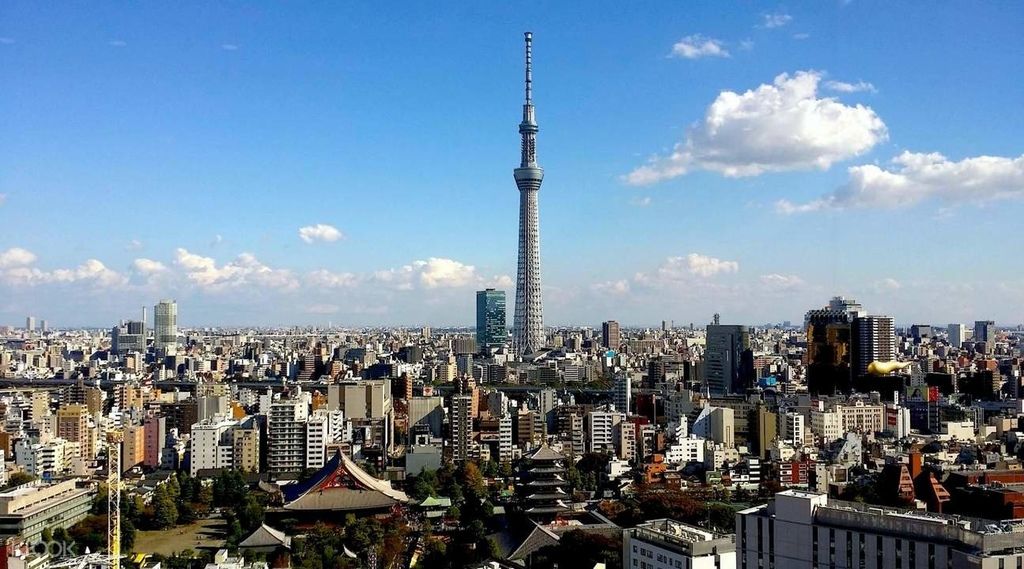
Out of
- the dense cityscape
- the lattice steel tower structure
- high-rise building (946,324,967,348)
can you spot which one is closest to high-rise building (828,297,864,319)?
the dense cityscape

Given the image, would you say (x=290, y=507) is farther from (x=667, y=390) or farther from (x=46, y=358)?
(x=46, y=358)

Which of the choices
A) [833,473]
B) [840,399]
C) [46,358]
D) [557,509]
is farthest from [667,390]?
[46,358]

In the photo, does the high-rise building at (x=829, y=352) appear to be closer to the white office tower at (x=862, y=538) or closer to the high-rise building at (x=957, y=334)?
the white office tower at (x=862, y=538)

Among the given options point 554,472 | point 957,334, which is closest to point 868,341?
point 554,472

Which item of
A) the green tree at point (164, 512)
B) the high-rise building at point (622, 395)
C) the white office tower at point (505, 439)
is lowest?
the green tree at point (164, 512)

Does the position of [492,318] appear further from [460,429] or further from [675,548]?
[675,548]

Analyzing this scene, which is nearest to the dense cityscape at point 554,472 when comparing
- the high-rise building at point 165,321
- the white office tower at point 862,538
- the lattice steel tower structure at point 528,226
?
the white office tower at point 862,538
